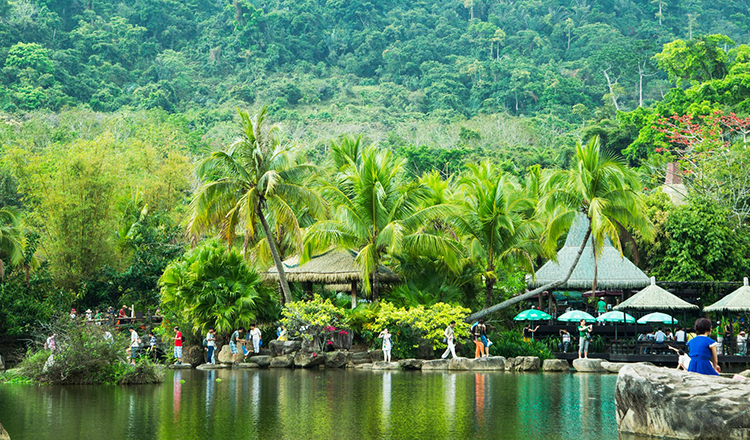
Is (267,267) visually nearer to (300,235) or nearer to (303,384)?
(300,235)

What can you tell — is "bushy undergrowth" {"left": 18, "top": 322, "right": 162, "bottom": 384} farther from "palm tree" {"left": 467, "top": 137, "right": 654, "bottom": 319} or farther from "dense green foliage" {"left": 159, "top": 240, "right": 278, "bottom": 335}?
"palm tree" {"left": 467, "top": 137, "right": 654, "bottom": 319}

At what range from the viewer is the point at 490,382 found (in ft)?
58.3

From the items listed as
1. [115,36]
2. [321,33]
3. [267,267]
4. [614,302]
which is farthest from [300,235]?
[321,33]

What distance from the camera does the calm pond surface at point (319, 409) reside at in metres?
10.3

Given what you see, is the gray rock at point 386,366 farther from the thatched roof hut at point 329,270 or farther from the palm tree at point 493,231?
the palm tree at point 493,231

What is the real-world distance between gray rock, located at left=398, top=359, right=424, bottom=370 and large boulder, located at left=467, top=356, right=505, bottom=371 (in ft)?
4.71

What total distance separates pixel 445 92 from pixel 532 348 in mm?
60414

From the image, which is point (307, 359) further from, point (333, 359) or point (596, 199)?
point (596, 199)

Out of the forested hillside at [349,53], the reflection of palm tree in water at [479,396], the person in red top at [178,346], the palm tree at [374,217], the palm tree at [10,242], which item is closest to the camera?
the reflection of palm tree in water at [479,396]

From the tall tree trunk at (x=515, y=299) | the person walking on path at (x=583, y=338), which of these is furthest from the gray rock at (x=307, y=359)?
the person walking on path at (x=583, y=338)

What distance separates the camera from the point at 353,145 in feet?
86.9

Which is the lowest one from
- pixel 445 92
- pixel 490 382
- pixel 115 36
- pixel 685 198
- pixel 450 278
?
pixel 490 382

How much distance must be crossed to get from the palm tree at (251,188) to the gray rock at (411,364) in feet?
15.3

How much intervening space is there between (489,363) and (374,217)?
18.1 feet
